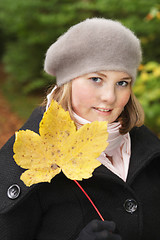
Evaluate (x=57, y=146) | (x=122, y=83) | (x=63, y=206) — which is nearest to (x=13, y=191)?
(x=63, y=206)

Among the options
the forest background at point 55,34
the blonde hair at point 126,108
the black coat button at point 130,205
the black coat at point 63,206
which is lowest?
the black coat button at point 130,205

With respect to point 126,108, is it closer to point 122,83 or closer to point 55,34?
point 122,83

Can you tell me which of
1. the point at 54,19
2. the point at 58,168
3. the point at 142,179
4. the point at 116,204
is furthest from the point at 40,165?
the point at 54,19

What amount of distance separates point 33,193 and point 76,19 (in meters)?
5.41

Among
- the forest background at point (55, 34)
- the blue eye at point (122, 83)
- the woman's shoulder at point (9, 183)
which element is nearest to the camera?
the woman's shoulder at point (9, 183)

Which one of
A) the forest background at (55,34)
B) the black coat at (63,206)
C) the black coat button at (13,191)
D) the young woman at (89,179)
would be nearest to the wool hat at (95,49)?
the young woman at (89,179)

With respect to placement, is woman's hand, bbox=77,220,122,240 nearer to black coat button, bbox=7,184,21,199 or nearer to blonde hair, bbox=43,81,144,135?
black coat button, bbox=7,184,21,199

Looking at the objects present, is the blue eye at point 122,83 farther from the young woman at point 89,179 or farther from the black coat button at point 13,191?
the black coat button at point 13,191

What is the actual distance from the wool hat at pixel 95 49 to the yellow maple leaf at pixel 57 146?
1.19 feet

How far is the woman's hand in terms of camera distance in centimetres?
89

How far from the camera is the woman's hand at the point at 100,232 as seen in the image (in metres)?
0.89

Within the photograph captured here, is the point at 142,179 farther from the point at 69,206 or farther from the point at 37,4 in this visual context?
the point at 37,4

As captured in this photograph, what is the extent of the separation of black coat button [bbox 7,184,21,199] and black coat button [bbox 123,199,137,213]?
0.46 meters

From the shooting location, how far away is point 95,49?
113cm
